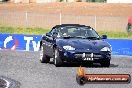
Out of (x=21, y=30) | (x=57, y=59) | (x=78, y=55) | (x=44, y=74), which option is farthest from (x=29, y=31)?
(x=44, y=74)

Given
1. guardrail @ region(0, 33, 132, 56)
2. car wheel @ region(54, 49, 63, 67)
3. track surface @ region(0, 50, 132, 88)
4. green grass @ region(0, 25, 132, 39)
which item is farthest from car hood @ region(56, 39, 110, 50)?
green grass @ region(0, 25, 132, 39)

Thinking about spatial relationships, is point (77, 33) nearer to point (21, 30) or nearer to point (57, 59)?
point (57, 59)

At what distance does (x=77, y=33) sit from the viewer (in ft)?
66.5

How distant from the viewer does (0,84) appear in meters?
13.3

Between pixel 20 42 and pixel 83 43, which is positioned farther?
pixel 20 42

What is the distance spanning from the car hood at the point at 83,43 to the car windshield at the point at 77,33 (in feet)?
2.31

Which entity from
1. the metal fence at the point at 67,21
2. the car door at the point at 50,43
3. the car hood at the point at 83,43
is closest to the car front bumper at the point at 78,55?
the car hood at the point at 83,43

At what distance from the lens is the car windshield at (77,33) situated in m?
20.0

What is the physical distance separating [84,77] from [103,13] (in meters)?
64.6

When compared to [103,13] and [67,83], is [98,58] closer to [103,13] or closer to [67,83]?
[67,83]

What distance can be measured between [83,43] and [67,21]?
31365 mm

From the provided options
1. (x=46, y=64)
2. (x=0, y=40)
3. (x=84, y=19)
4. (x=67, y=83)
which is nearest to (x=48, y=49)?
(x=46, y=64)

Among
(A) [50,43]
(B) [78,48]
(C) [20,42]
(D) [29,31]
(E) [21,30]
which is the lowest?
(D) [29,31]

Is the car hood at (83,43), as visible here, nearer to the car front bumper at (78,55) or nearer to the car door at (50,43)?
the car front bumper at (78,55)
